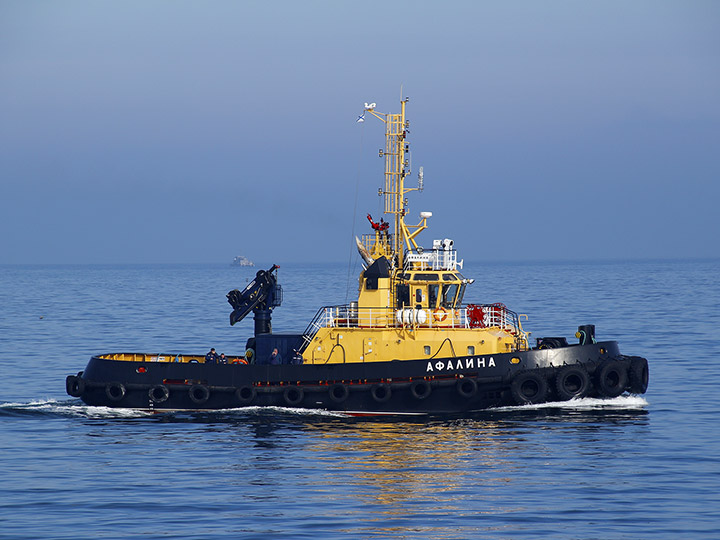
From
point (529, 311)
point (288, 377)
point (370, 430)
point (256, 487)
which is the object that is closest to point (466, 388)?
point (370, 430)

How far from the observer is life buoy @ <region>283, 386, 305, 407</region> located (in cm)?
2770

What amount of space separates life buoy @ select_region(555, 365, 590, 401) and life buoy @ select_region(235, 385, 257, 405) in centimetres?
842

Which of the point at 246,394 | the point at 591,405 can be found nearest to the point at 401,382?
the point at 246,394

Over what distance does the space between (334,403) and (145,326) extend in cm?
3563

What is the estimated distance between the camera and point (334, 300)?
3615 inches

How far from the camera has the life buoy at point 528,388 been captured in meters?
27.1

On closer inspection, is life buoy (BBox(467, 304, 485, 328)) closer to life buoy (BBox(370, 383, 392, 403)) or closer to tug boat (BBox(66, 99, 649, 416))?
tug boat (BBox(66, 99, 649, 416))

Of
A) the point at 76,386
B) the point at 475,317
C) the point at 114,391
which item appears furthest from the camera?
the point at 76,386

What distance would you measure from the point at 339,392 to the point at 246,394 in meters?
2.70

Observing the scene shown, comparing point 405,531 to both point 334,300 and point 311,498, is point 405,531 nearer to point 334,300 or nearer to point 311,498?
point 311,498

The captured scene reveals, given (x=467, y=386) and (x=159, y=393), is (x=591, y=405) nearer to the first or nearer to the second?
(x=467, y=386)

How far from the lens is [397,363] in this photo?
27203 mm

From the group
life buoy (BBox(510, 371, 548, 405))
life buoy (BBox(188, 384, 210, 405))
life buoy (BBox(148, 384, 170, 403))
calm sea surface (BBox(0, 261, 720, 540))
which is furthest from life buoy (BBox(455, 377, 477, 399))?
life buoy (BBox(148, 384, 170, 403))

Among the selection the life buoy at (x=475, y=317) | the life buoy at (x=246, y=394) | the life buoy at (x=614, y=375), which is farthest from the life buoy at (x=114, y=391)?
the life buoy at (x=614, y=375)
